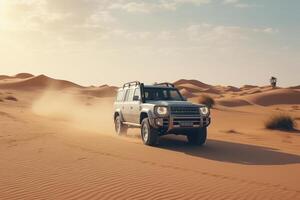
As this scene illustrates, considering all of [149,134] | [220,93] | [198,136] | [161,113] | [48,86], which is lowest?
[198,136]

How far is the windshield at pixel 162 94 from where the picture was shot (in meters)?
15.0

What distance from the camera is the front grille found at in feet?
43.7

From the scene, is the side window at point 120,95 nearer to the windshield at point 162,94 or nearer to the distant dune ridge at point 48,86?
the windshield at point 162,94

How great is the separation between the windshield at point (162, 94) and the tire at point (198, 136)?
1.36m

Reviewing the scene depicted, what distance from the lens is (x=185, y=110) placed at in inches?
530

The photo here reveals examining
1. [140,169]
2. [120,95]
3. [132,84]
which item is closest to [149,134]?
[132,84]

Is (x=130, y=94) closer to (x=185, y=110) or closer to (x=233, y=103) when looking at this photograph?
(x=185, y=110)

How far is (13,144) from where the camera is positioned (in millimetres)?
13109

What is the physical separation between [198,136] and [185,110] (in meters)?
1.21

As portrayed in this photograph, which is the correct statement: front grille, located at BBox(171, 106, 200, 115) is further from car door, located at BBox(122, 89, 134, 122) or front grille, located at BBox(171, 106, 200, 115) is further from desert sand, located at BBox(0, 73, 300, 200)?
car door, located at BBox(122, 89, 134, 122)

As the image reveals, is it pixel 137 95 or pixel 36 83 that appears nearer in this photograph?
pixel 137 95

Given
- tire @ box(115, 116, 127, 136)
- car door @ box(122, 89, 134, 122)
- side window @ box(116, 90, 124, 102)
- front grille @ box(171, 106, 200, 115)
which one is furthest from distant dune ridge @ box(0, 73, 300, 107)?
front grille @ box(171, 106, 200, 115)

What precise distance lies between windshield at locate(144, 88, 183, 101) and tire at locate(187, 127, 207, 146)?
136cm

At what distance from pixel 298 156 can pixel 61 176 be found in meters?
6.62
